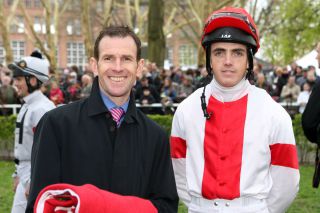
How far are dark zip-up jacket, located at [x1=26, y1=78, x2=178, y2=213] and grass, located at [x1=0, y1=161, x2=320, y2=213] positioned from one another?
16.9 ft

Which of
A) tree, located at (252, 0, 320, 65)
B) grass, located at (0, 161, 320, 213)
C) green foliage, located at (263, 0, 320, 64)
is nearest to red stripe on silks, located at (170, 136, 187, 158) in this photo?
grass, located at (0, 161, 320, 213)

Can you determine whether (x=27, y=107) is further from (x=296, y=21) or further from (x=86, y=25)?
(x=296, y=21)

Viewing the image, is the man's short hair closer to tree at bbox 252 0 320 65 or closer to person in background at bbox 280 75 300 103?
person in background at bbox 280 75 300 103

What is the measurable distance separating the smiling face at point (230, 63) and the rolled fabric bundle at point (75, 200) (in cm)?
124

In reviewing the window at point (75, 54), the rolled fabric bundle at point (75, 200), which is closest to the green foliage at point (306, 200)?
the rolled fabric bundle at point (75, 200)

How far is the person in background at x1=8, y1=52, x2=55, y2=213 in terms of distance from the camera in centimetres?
518

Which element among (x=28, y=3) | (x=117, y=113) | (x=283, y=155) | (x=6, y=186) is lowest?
(x=6, y=186)

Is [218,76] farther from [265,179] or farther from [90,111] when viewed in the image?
[90,111]

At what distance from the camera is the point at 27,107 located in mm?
5297

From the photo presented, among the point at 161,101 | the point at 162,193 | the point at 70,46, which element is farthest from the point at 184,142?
the point at 70,46

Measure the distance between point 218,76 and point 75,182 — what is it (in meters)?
1.20

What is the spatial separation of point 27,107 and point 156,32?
18538 millimetres

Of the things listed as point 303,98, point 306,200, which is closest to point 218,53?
point 306,200

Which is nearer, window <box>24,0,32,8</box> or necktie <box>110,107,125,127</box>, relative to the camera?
necktie <box>110,107,125,127</box>
